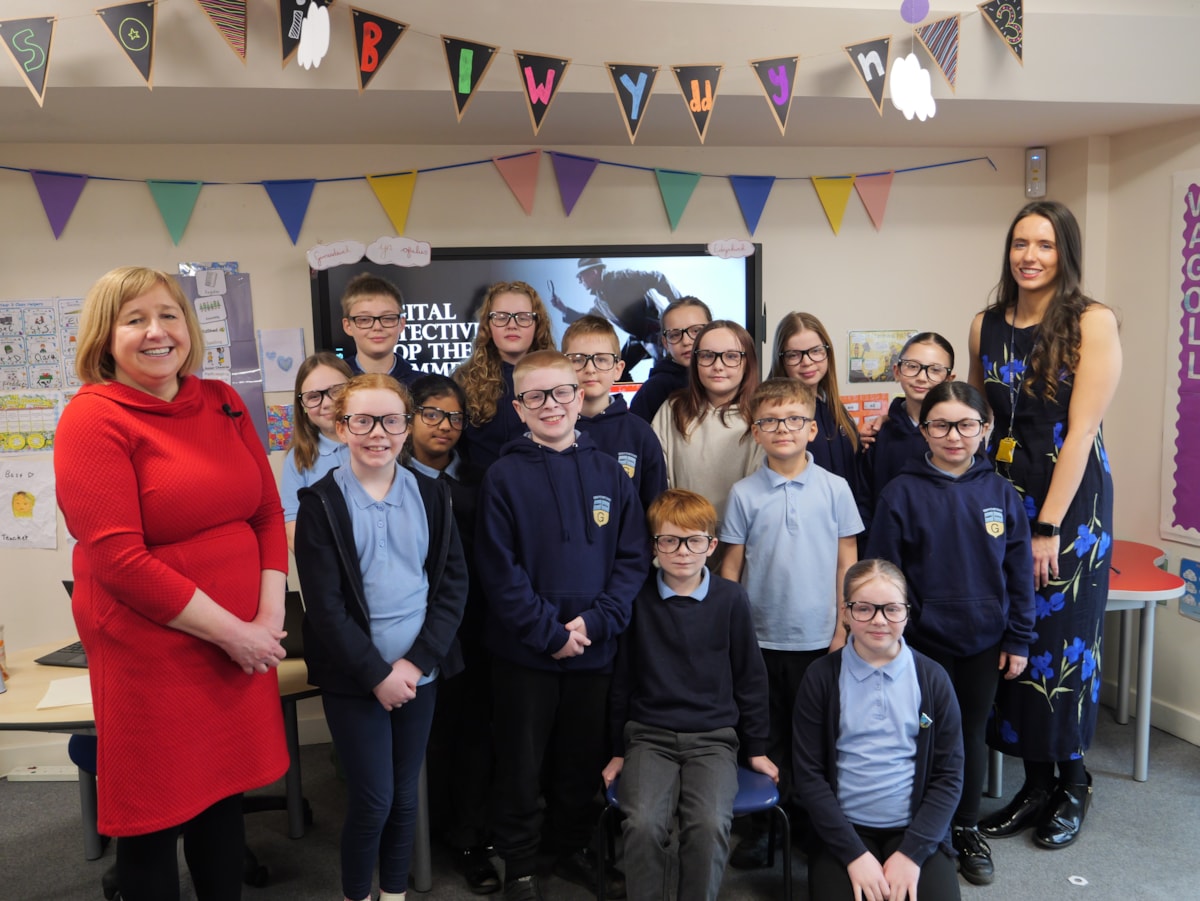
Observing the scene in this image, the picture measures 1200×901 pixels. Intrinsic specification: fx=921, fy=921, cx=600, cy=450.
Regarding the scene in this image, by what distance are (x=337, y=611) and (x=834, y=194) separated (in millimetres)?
2623

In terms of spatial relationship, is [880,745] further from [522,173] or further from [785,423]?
[522,173]

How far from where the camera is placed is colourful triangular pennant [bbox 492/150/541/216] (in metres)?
3.38

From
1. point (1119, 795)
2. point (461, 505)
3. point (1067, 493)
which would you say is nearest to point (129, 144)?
point (461, 505)

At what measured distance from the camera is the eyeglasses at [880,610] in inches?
80.7

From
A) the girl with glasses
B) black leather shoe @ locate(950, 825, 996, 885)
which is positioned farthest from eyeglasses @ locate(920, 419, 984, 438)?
black leather shoe @ locate(950, 825, 996, 885)

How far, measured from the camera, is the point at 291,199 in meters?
3.29

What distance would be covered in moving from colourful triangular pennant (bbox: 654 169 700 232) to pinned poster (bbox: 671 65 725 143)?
2.48ft

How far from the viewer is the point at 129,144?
3189 mm

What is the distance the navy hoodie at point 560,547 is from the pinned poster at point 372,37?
1.17 meters

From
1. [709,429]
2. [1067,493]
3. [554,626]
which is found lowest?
[554,626]

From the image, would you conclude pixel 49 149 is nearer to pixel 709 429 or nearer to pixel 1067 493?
pixel 709 429

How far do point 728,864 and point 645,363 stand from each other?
1794 millimetres

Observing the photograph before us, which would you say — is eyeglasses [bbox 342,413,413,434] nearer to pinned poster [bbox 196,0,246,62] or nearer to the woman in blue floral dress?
pinned poster [bbox 196,0,246,62]

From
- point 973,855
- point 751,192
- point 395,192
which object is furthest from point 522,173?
point 973,855
